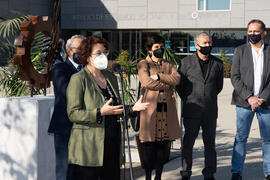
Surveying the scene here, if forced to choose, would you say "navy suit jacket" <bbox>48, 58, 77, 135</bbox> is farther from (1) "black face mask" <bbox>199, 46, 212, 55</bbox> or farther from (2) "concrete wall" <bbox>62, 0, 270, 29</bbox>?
(2) "concrete wall" <bbox>62, 0, 270, 29</bbox>

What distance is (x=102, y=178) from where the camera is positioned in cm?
377

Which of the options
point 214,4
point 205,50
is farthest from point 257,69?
point 214,4

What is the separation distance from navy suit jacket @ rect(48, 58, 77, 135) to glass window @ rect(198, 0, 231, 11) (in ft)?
88.7

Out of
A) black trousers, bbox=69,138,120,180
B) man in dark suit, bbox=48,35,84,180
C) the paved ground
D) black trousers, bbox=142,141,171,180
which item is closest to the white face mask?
black trousers, bbox=69,138,120,180

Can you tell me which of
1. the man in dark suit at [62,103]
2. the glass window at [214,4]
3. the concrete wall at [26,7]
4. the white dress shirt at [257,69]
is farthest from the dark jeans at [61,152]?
the glass window at [214,4]

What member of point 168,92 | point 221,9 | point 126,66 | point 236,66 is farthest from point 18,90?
point 221,9

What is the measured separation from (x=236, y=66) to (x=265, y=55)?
1.27 ft

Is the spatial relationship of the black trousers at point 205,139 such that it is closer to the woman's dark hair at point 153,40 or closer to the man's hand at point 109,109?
the woman's dark hair at point 153,40

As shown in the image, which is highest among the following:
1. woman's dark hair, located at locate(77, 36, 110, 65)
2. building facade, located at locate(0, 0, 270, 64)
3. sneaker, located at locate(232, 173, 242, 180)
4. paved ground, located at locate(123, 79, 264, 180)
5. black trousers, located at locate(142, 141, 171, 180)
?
building facade, located at locate(0, 0, 270, 64)

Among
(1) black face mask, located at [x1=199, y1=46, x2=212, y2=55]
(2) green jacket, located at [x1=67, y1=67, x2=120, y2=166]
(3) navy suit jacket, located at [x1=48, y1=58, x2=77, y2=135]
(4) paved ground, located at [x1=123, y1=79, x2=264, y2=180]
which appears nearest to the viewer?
(2) green jacket, located at [x1=67, y1=67, x2=120, y2=166]

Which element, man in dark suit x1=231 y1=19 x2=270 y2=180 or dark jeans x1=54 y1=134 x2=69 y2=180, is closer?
dark jeans x1=54 y1=134 x2=69 y2=180

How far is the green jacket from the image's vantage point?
11.6 ft

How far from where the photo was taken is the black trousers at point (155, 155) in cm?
548

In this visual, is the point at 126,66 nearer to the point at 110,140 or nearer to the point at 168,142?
the point at 168,142
